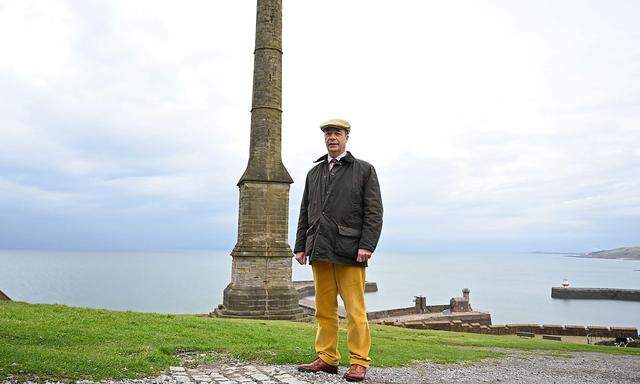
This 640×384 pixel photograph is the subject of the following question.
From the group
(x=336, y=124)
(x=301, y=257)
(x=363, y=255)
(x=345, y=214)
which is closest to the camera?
(x=363, y=255)

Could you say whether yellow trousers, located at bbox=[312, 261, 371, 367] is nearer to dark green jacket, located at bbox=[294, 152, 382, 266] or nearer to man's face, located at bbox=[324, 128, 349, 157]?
dark green jacket, located at bbox=[294, 152, 382, 266]

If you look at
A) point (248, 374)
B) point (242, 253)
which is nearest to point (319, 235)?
point (248, 374)

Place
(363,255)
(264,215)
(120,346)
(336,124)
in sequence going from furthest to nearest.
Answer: (264,215) < (120,346) < (336,124) < (363,255)

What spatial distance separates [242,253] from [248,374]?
546 inches

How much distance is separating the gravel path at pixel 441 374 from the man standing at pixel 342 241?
332 mm

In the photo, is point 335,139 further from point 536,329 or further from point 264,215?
point 536,329

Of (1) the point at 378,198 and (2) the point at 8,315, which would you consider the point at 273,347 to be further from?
(2) the point at 8,315

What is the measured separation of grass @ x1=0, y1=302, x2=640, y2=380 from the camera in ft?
16.5

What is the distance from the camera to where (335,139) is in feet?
17.6

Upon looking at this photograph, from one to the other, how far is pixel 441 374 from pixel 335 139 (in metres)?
3.38

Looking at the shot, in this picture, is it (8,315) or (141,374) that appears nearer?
(141,374)

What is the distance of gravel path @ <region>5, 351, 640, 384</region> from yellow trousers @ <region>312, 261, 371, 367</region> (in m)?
0.28

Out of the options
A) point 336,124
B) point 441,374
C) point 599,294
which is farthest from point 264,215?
point 599,294

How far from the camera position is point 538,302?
221 feet
